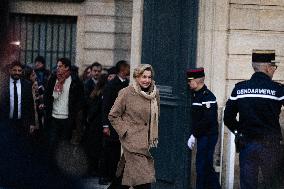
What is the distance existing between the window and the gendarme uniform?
8.58 meters

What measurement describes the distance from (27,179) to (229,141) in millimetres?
2811

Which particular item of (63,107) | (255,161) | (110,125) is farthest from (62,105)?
(255,161)

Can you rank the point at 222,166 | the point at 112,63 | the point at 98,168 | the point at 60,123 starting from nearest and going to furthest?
the point at 222,166 < the point at 60,123 < the point at 98,168 < the point at 112,63

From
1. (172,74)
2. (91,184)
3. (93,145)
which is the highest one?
(172,74)

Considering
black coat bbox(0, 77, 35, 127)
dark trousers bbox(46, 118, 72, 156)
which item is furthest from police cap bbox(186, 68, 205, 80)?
black coat bbox(0, 77, 35, 127)

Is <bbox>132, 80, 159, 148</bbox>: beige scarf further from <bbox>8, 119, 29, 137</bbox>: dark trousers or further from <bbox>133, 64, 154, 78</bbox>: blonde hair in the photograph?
<bbox>8, 119, 29, 137</bbox>: dark trousers

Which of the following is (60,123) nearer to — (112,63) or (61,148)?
(61,148)

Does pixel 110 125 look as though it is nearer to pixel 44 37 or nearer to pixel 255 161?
pixel 255 161

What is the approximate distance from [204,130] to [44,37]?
907 centimetres

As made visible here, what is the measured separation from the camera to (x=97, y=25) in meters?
18.1

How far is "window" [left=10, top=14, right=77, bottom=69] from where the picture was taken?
18.5m

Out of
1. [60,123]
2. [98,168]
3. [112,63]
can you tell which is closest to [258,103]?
[60,123]

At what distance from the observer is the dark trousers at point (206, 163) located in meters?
10.2

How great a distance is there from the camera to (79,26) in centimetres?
1822
